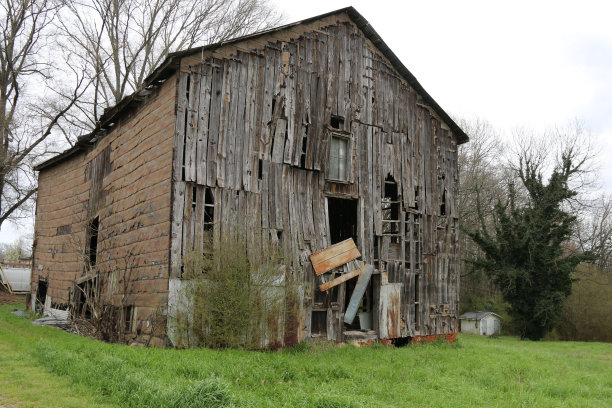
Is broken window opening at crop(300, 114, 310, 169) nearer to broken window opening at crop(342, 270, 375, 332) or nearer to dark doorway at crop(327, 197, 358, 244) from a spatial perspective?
dark doorway at crop(327, 197, 358, 244)

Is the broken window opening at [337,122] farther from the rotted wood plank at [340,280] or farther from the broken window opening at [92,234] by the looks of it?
the broken window opening at [92,234]

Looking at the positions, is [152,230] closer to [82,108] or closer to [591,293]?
[82,108]

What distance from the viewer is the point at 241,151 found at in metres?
13.7

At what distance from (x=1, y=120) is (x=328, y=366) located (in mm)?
23513

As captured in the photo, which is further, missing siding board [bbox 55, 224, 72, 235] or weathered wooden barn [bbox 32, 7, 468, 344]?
missing siding board [bbox 55, 224, 72, 235]

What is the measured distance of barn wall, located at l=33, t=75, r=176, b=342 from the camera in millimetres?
12781

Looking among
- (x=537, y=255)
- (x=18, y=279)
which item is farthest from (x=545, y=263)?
(x=18, y=279)

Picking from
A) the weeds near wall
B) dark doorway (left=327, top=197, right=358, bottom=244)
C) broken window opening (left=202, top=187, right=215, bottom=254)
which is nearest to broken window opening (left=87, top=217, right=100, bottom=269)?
broken window opening (left=202, top=187, right=215, bottom=254)

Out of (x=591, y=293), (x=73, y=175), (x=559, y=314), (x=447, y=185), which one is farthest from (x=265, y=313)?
(x=591, y=293)

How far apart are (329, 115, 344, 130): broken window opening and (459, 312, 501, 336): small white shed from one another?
25.0 m

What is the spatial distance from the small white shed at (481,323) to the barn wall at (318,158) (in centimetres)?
1921

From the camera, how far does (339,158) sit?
16016mm

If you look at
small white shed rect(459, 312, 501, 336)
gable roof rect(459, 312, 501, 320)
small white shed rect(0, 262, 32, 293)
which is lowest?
small white shed rect(459, 312, 501, 336)

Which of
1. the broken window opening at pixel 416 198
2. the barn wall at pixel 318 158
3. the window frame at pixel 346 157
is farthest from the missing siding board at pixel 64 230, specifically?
the broken window opening at pixel 416 198
